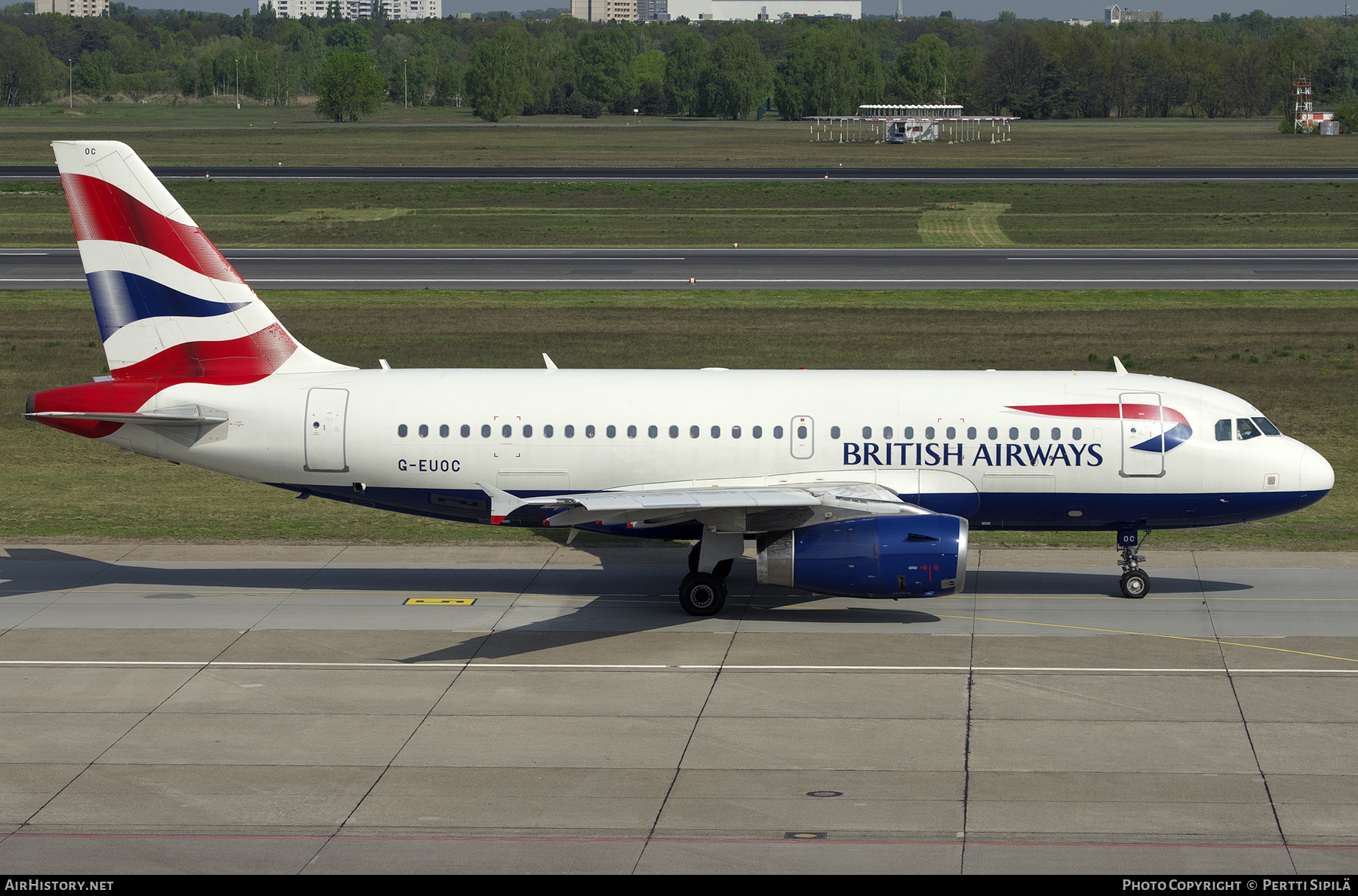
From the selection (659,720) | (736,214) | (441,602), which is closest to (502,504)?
(659,720)

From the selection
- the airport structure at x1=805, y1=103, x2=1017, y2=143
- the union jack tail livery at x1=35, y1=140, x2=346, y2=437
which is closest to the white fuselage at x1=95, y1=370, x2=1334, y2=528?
the union jack tail livery at x1=35, y1=140, x2=346, y2=437

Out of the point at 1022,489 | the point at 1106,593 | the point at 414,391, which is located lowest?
the point at 1106,593

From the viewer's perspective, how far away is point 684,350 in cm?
5478

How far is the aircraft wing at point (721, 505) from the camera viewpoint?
25.3 metres

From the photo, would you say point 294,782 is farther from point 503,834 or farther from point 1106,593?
point 1106,593

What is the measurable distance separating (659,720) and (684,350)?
109 ft

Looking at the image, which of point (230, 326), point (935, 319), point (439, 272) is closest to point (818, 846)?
point (230, 326)

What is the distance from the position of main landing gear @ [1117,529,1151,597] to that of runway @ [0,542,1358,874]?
431 mm

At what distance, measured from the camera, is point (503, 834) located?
18203 millimetres

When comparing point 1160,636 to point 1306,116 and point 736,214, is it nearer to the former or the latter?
point 736,214

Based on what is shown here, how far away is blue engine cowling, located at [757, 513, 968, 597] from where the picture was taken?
1019 inches

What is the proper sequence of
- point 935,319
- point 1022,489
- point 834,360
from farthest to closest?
point 935,319 → point 834,360 → point 1022,489

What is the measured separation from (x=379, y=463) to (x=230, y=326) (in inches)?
171

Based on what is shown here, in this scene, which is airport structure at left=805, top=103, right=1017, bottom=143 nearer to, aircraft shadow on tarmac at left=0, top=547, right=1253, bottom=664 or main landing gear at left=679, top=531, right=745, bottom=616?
aircraft shadow on tarmac at left=0, top=547, right=1253, bottom=664
